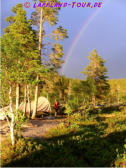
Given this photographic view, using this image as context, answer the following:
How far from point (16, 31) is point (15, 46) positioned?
10.8m

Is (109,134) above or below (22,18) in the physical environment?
below

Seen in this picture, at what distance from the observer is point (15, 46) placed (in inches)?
317

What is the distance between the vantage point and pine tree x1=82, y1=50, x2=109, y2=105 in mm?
34275

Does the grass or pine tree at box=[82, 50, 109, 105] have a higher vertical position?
pine tree at box=[82, 50, 109, 105]

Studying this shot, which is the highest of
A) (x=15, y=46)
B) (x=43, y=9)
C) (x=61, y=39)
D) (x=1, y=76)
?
(x=43, y=9)

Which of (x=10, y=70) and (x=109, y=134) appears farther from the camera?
(x=109, y=134)

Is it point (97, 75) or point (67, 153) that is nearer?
point (67, 153)

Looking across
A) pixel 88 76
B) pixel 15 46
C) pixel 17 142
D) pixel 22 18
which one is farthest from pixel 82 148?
pixel 88 76

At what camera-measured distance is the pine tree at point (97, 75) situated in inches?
1349

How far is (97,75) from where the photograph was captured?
116 feet

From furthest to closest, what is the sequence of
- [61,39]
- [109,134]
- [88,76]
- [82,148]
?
[88,76] → [61,39] → [109,134] → [82,148]

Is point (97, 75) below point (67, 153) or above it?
above

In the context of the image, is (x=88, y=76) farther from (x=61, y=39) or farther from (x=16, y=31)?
(x=16, y=31)

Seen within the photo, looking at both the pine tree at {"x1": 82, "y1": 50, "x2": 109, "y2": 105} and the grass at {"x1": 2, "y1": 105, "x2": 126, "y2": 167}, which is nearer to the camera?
the grass at {"x1": 2, "y1": 105, "x2": 126, "y2": 167}
